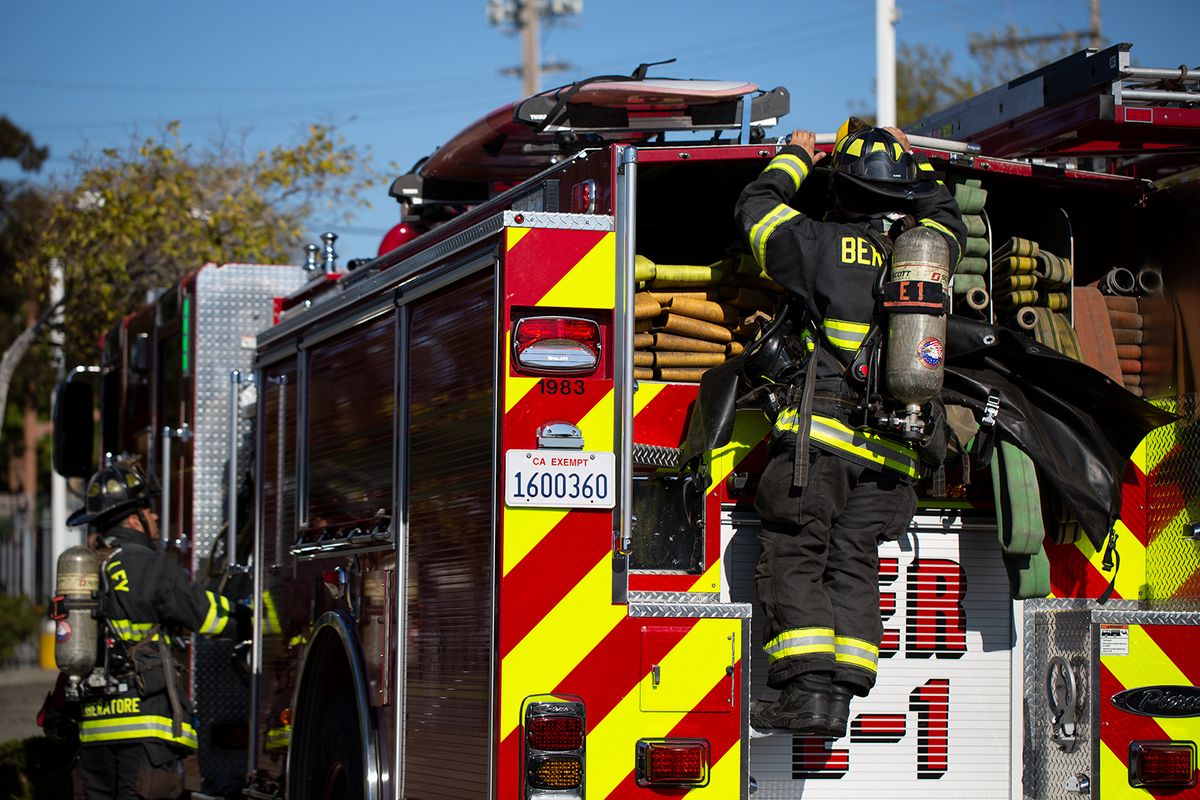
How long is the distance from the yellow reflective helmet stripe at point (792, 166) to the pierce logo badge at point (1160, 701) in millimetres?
1795

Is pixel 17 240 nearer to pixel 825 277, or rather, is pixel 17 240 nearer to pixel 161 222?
pixel 161 222

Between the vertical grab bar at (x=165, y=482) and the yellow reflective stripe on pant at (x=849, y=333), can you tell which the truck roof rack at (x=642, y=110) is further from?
the vertical grab bar at (x=165, y=482)

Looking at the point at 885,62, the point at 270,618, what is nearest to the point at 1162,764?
the point at 270,618

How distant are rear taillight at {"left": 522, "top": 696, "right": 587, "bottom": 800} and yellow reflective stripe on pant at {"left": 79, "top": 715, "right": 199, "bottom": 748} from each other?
310 centimetres

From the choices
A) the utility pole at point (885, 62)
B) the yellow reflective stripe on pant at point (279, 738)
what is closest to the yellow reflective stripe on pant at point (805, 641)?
the yellow reflective stripe on pant at point (279, 738)

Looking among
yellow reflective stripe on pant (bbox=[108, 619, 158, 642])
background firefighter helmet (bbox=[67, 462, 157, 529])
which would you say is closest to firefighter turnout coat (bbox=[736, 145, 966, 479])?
yellow reflective stripe on pant (bbox=[108, 619, 158, 642])

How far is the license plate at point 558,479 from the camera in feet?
13.3

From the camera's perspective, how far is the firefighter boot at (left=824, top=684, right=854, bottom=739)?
4227 mm

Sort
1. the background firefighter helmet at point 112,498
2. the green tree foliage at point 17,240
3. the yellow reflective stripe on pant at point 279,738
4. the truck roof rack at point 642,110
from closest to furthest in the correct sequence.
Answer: the truck roof rack at point 642,110, the yellow reflective stripe on pant at point 279,738, the background firefighter helmet at point 112,498, the green tree foliage at point 17,240

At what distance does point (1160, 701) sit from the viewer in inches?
180

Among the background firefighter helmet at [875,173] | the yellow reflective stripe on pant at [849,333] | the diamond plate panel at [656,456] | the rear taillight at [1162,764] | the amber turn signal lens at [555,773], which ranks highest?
the background firefighter helmet at [875,173]

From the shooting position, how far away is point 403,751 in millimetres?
4699

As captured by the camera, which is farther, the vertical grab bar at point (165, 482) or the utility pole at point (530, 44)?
the utility pole at point (530, 44)

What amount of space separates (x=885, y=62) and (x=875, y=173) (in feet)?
28.3
